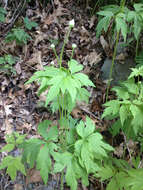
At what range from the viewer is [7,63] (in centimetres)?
354

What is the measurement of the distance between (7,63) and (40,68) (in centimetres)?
59

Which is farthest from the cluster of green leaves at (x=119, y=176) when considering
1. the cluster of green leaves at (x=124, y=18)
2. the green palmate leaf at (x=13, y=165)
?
the cluster of green leaves at (x=124, y=18)

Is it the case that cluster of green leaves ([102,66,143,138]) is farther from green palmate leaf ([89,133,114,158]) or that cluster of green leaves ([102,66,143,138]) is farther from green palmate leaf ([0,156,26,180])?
green palmate leaf ([0,156,26,180])

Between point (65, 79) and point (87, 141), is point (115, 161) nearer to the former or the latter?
point (87, 141)

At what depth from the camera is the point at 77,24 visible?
Result: 438 cm

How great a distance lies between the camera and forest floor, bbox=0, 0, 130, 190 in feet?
8.44

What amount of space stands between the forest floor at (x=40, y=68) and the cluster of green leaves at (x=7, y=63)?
85mm

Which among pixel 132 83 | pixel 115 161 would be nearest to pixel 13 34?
pixel 132 83

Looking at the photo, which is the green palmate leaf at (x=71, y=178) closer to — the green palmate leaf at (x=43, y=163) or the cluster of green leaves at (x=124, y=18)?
the green palmate leaf at (x=43, y=163)

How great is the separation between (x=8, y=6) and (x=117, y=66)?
8.84 feet

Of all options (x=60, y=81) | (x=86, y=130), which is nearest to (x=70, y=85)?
(x=60, y=81)

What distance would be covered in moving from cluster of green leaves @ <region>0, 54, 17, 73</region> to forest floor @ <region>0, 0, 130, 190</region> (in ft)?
0.28

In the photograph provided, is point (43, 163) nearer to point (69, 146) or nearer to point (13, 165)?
point (69, 146)

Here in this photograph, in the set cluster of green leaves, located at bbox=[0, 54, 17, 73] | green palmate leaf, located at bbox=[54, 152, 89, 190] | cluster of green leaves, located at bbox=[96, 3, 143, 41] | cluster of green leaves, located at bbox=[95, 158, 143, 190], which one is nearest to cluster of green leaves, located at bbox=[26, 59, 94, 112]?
green palmate leaf, located at bbox=[54, 152, 89, 190]
